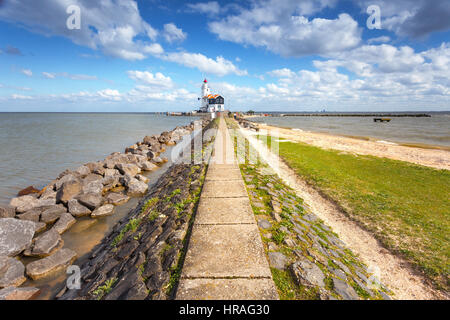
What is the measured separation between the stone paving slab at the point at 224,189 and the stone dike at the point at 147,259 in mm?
311

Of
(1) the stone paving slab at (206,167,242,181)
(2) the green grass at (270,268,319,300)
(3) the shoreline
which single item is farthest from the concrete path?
(3) the shoreline

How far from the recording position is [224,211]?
171 inches

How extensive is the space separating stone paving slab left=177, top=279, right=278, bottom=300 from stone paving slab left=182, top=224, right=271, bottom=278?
0.09 m

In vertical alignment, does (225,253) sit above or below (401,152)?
below

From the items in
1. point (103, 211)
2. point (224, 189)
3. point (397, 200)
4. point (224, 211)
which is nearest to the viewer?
point (224, 211)

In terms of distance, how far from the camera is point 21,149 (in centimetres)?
1983

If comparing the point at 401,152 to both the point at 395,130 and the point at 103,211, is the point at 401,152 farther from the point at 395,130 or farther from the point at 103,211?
the point at 395,130

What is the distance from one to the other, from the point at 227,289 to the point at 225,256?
58 centimetres

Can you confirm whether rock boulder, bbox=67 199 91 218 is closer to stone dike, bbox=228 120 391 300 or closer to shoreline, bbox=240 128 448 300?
stone dike, bbox=228 120 391 300

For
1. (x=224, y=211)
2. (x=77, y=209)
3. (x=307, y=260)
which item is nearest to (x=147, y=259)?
(x=224, y=211)
